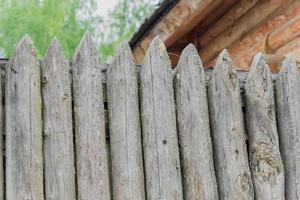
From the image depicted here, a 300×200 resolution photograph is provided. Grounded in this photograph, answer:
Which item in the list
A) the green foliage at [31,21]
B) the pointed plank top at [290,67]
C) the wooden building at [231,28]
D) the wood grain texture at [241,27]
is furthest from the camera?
the green foliage at [31,21]

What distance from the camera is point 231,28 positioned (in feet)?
22.5

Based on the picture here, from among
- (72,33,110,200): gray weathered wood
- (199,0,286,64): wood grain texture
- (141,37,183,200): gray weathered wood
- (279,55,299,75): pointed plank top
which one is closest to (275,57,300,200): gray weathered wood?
(279,55,299,75): pointed plank top

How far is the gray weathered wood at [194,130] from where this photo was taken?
3.09 meters

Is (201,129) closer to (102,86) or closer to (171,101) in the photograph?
(171,101)

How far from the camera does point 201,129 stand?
3.15 metres

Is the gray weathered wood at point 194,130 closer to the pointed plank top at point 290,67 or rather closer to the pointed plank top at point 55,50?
the pointed plank top at point 290,67

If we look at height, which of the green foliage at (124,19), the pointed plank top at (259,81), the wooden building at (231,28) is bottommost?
the pointed plank top at (259,81)

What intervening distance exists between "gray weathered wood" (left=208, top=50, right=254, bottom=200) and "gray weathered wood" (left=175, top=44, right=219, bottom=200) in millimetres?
43

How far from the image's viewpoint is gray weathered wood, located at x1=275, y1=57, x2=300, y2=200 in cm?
326

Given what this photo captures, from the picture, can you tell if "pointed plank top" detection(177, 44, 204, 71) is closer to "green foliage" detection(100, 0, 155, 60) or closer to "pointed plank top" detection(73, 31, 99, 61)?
"pointed plank top" detection(73, 31, 99, 61)

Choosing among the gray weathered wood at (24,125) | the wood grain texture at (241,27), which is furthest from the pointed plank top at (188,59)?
the wood grain texture at (241,27)

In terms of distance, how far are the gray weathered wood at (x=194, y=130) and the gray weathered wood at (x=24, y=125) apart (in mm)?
647

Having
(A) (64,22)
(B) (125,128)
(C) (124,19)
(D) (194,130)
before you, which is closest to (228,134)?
(D) (194,130)

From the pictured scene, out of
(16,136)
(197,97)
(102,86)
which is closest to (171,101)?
(197,97)
